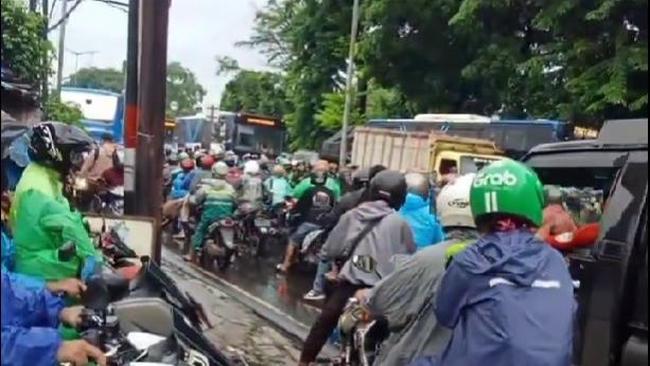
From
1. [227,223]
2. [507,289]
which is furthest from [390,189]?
[227,223]

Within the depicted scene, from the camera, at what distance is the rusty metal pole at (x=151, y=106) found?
1008 centimetres

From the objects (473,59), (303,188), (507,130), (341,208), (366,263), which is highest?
(473,59)

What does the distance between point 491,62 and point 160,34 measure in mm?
10079

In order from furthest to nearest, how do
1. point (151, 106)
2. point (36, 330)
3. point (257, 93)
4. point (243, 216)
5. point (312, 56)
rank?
point (257, 93), point (312, 56), point (243, 216), point (151, 106), point (36, 330)

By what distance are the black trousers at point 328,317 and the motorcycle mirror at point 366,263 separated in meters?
0.13

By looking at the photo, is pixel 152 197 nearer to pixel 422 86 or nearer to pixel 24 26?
pixel 24 26

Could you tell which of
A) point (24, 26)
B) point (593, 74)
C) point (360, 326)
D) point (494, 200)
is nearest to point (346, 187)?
point (593, 74)

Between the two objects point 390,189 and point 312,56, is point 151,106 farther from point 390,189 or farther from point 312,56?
point 312,56

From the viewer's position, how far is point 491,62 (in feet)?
62.8

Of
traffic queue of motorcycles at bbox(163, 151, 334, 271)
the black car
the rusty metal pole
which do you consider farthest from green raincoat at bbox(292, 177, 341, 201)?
the black car

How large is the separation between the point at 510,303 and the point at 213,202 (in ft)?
41.2

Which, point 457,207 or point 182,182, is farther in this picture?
point 182,182

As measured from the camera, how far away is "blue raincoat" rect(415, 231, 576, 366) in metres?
3.24

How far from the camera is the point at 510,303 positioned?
3244 millimetres
